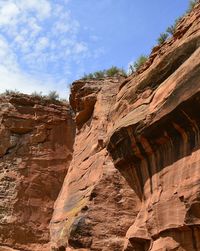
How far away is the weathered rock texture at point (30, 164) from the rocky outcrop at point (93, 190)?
18.4 ft

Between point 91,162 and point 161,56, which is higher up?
point 161,56

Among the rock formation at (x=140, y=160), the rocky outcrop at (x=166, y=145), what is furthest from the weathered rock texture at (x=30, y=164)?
the rocky outcrop at (x=166, y=145)

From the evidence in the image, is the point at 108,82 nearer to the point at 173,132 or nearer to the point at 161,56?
the point at 161,56

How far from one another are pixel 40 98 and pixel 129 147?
44.1 feet

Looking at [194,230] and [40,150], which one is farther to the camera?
[40,150]

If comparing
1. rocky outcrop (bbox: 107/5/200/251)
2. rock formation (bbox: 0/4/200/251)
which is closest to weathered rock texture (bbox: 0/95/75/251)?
rock formation (bbox: 0/4/200/251)

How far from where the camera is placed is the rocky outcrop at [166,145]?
10.7 metres

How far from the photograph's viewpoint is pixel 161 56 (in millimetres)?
13641

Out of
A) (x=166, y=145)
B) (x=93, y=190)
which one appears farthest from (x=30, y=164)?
(x=166, y=145)

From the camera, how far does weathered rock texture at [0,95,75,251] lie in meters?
22.6

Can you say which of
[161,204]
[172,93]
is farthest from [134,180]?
[172,93]

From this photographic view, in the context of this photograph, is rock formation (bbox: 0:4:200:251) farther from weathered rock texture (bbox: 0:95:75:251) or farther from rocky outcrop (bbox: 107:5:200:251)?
weathered rock texture (bbox: 0:95:75:251)

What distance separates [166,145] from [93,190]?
9.83 ft

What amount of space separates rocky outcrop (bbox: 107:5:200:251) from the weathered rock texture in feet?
32.9
